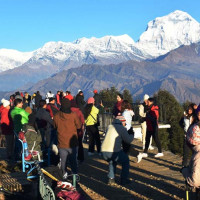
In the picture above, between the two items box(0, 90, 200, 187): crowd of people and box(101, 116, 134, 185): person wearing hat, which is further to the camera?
box(101, 116, 134, 185): person wearing hat

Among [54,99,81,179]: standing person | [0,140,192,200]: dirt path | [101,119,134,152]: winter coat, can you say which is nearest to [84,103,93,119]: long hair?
[0,140,192,200]: dirt path

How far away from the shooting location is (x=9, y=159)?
1144 cm

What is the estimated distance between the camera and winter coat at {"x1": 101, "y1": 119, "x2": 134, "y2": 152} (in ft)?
25.9

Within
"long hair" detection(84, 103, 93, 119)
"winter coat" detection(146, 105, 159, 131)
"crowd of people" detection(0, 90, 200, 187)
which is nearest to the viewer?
"crowd of people" detection(0, 90, 200, 187)

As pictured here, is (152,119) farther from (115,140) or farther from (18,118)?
(18,118)

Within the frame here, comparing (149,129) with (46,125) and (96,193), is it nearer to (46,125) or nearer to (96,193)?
(46,125)

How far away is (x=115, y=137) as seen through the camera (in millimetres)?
7906

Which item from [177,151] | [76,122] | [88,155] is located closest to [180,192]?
[76,122]

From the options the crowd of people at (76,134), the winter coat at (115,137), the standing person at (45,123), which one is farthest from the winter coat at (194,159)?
the standing person at (45,123)

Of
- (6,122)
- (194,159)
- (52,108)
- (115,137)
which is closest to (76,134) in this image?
(115,137)

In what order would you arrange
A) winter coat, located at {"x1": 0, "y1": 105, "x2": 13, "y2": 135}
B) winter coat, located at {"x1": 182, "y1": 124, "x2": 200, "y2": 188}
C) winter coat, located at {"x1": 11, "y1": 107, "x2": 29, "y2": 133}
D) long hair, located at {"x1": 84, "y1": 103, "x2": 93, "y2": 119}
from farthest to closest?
long hair, located at {"x1": 84, "y1": 103, "x2": 93, "y2": 119}, winter coat, located at {"x1": 0, "y1": 105, "x2": 13, "y2": 135}, winter coat, located at {"x1": 11, "y1": 107, "x2": 29, "y2": 133}, winter coat, located at {"x1": 182, "y1": 124, "x2": 200, "y2": 188}

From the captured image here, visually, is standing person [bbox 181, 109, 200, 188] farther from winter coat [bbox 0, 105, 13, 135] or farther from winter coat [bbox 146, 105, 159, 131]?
winter coat [bbox 0, 105, 13, 135]

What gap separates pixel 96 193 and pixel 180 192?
1.66 metres

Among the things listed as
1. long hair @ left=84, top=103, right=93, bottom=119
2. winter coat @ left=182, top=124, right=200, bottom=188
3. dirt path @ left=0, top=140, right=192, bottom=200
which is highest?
long hair @ left=84, top=103, right=93, bottom=119
